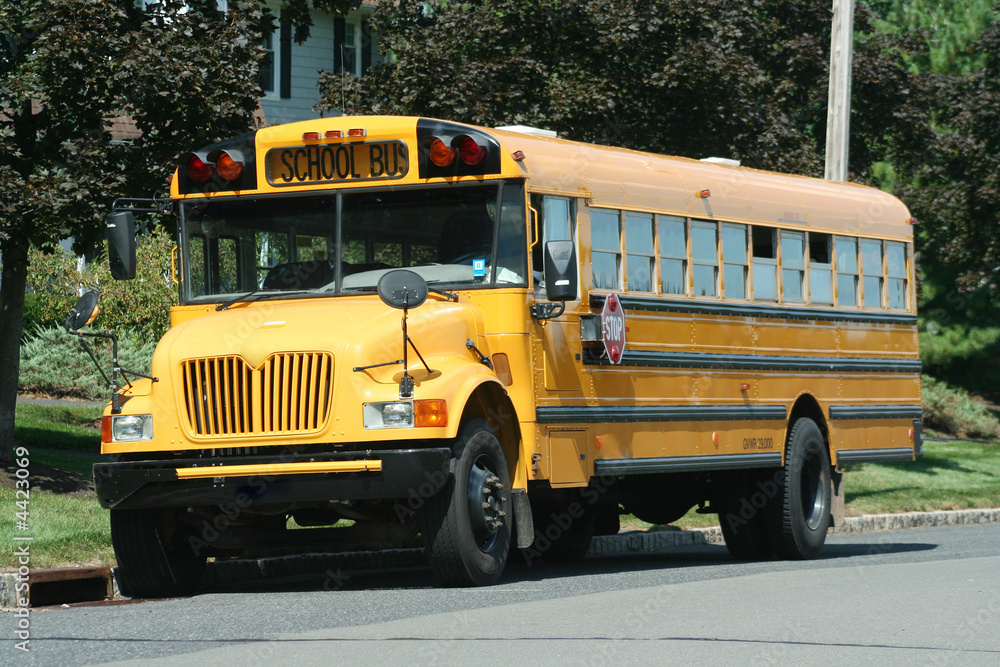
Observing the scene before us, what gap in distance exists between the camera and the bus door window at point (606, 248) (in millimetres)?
10484

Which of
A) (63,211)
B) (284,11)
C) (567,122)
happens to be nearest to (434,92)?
(567,122)

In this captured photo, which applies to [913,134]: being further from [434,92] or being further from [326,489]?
[326,489]

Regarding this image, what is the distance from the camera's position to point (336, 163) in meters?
9.94

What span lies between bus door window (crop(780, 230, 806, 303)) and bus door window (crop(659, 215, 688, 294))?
147 cm

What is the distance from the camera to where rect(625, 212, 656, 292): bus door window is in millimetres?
10875

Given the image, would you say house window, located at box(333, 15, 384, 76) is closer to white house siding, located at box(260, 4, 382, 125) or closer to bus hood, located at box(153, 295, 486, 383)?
white house siding, located at box(260, 4, 382, 125)

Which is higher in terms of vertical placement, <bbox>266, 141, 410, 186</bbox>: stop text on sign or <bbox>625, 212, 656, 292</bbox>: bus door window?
<bbox>266, 141, 410, 186</bbox>: stop text on sign

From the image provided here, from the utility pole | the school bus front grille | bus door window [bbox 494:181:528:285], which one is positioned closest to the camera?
the school bus front grille

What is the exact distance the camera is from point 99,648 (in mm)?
7039

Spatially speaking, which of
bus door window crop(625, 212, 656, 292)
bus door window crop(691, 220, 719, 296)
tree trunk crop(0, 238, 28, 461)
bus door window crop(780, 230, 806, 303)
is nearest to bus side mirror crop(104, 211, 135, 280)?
bus door window crop(625, 212, 656, 292)

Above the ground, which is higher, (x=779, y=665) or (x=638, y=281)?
(x=638, y=281)

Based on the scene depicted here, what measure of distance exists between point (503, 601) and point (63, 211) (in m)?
6.61

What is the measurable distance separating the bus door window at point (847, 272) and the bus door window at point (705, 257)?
1917mm

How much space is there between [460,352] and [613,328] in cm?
157
